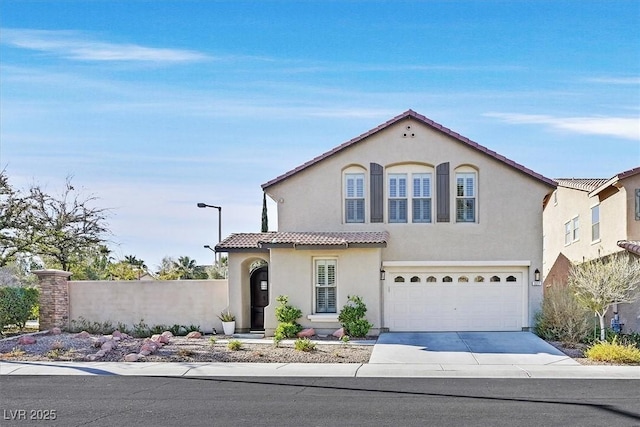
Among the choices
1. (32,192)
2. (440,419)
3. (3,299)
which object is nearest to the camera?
(440,419)

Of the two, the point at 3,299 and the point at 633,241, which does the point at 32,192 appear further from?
the point at 633,241

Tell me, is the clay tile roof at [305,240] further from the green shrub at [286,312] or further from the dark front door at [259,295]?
the green shrub at [286,312]

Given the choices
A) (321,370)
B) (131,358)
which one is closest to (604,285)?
(321,370)

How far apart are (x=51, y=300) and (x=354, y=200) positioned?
11.1 metres

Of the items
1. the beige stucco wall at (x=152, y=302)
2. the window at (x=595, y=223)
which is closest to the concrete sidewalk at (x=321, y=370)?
the beige stucco wall at (x=152, y=302)

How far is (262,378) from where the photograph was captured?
16.9m

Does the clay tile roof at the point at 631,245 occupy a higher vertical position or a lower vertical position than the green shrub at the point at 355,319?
higher

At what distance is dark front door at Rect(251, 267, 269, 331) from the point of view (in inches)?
1079

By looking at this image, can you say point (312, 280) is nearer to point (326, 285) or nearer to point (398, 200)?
point (326, 285)

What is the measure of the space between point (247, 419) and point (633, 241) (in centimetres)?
1907

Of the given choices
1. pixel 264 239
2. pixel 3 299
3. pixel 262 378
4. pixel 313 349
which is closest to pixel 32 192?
pixel 3 299

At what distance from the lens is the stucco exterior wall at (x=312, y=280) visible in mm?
24812

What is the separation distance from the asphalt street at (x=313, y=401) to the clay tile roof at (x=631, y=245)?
9.95m

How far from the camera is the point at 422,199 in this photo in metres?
26.0
